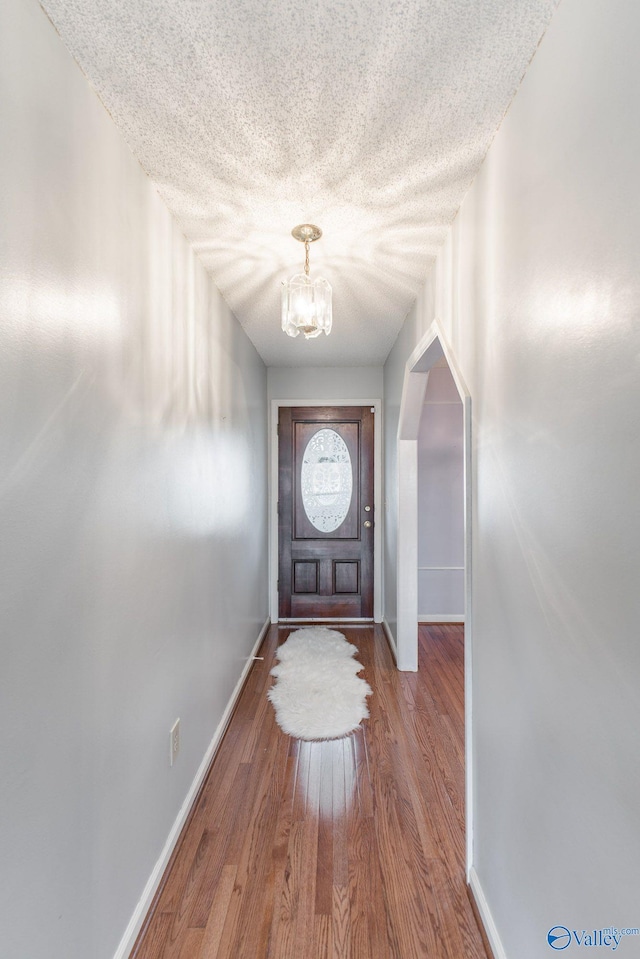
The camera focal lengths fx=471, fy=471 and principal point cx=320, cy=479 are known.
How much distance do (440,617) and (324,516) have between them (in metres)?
1.49

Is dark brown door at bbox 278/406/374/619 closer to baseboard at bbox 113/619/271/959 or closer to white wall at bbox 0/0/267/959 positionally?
baseboard at bbox 113/619/271/959

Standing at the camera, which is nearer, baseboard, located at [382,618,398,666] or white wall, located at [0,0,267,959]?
white wall, located at [0,0,267,959]

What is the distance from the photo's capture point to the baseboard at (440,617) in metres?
4.53

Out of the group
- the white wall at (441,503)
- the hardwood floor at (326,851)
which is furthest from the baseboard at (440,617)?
the hardwood floor at (326,851)

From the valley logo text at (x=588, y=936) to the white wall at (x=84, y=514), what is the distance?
3.55 ft

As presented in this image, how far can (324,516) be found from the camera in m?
4.59

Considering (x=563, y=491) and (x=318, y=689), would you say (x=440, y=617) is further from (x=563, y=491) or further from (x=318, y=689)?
(x=563, y=491)

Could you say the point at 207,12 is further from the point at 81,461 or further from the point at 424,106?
the point at 81,461

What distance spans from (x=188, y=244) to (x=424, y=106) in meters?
1.20

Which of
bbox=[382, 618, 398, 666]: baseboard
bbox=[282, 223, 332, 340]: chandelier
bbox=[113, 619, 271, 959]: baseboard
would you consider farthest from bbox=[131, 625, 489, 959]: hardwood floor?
bbox=[282, 223, 332, 340]: chandelier

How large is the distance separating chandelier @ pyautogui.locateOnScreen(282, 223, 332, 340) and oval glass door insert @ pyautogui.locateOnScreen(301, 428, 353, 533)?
256 centimetres

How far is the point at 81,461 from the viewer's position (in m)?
1.19

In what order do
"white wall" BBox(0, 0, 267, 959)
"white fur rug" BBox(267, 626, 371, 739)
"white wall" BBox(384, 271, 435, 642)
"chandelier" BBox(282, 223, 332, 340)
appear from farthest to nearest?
"white wall" BBox(384, 271, 435, 642) < "white fur rug" BBox(267, 626, 371, 739) < "chandelier" BBox(282, 223, 332, 340) < "white wall" BBox(0, 0, 267, 959)

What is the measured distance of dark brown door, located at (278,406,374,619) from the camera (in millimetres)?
4570
